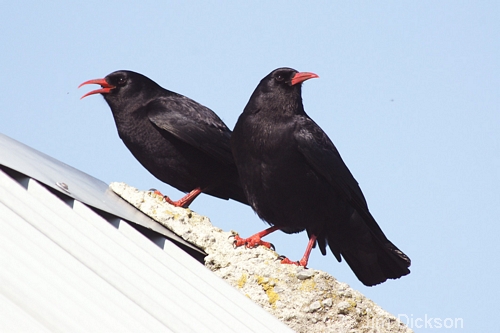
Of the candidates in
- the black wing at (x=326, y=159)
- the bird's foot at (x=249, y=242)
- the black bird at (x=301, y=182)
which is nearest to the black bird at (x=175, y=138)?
the black bird at (x=301, y=182)

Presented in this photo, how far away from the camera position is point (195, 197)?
26.7 feet

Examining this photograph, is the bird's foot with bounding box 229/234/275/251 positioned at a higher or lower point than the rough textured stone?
higher

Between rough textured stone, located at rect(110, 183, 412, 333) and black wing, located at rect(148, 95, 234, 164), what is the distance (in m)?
2.31

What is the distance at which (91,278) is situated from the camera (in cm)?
325

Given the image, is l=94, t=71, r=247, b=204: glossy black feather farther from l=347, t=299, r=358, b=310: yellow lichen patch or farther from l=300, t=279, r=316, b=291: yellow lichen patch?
l=347, t=299, r=358, b=310: yellow lichen patch

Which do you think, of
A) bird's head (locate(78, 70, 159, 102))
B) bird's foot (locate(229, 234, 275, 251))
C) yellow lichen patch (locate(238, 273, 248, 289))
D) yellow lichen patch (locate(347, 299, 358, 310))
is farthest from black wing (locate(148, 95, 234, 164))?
yellow lichen patch (locate(347, 299, 358, 310))

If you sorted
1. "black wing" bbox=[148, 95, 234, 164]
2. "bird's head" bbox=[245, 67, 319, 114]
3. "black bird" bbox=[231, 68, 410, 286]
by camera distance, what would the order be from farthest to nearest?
"black wing" bbox=[148, 95, 234, 164], "bird's head" bbox=[245, 67, 319, 114], "black bird" bbox=[231, 68, 410, 286]

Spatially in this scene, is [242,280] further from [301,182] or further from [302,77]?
[302,77]

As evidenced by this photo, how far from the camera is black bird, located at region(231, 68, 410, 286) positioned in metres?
6.73

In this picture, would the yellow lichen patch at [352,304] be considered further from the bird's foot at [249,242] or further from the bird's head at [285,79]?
the bird's head at [285,79]

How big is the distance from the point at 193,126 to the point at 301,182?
1.60 metres

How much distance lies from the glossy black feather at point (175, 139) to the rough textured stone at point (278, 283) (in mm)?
2347

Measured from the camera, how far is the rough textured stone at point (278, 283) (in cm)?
485

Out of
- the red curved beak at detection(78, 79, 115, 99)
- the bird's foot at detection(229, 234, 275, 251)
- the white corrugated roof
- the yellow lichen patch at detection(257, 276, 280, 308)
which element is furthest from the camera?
the red curved beak at detection(78, 79, 115, 99)
